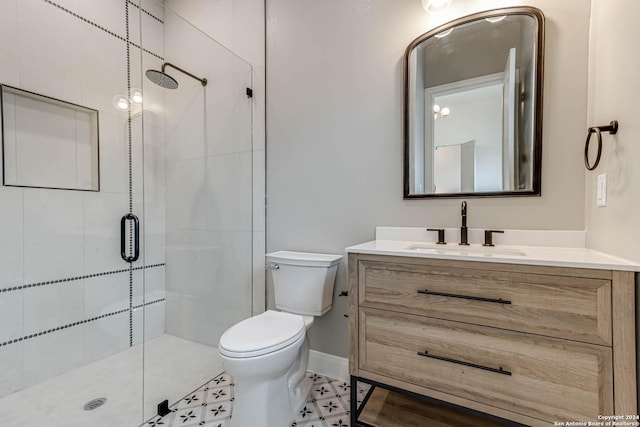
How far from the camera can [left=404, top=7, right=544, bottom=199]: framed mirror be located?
1374mm

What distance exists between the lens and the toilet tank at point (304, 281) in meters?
1.70

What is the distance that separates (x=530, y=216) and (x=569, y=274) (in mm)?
506

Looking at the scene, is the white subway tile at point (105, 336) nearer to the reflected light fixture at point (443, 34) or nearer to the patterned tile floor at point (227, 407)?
the patterned tile floor at point (227, 407)

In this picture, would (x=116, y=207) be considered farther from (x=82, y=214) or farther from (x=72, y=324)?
(x=72, y=324)

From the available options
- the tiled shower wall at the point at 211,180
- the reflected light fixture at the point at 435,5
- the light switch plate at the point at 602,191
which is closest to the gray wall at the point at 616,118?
the light switch plate at the point at 602,191

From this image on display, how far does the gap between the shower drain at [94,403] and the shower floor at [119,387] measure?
0.07 ft

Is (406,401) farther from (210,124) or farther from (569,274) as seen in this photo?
(210,124)

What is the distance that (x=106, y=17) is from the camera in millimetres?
2111

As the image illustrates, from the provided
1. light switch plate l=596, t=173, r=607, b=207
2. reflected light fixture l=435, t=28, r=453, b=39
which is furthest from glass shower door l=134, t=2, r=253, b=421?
light switch plate l=596, t=173, r=607, b=207

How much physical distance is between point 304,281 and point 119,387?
1.27 metres

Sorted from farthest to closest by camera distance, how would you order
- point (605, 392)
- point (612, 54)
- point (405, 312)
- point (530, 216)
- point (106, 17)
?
point (106, 17) < point (530, 216) < point (405, 312) < point (612, 54) < point (605, 392)

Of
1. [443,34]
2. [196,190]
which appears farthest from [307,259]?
[443,34]

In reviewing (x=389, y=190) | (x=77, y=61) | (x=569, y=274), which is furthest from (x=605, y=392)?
(x=77, y=61)

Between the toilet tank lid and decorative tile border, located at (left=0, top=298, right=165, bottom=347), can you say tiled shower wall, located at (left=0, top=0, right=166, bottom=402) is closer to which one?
decorative tile border, located at (left=0, top=298, right=165, bottom=347)
